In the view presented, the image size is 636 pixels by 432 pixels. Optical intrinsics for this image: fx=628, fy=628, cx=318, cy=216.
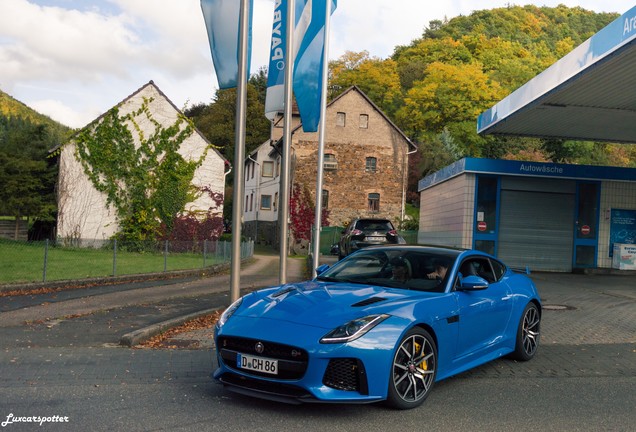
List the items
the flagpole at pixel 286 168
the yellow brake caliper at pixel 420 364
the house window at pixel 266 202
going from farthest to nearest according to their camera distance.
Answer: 1. the house window at pixel 266 202
2. the flagpole at pixel 286 168
3. the yellow brake caliper at pixel 420 364

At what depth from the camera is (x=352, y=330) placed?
496 centimetres

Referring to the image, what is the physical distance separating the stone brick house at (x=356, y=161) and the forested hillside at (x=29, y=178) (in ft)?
53.6

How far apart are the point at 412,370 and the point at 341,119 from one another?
39735mm

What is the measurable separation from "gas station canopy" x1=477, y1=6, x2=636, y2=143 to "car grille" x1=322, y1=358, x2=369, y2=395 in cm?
1045

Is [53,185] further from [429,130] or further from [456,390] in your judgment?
[429,130]

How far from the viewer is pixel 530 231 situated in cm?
2248

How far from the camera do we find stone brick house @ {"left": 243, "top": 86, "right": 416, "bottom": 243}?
43.8m

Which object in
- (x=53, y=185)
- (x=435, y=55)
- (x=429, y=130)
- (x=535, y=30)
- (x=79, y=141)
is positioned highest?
(x=535, y=30)

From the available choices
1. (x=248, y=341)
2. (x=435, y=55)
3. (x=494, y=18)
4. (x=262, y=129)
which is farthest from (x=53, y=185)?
(x=494, y=18)

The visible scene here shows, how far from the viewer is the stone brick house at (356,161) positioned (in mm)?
43844

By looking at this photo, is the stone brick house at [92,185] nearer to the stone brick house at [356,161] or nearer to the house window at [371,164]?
the stone brick house at [356,161]

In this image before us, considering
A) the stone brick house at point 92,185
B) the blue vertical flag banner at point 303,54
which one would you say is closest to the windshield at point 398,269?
the blue vertical flag banner at point 303,54

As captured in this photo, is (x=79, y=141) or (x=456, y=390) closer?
(x=456, y=390)

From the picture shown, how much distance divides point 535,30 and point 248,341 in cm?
9743
